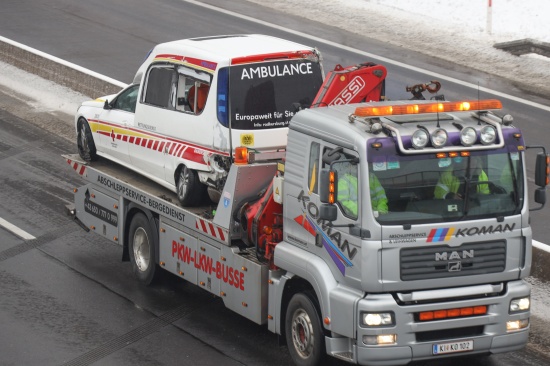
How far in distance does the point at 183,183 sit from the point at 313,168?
98.9 inches

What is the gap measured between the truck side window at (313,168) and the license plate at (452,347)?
188cm

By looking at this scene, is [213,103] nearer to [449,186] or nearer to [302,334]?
[302,334]

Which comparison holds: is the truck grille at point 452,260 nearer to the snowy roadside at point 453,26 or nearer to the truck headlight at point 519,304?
the truck headlight at point 519,304

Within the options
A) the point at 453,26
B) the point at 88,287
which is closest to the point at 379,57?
the point at 453,26

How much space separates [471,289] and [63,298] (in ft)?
17.6

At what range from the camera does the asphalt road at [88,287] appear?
39.3ft

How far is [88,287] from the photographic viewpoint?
552 inches

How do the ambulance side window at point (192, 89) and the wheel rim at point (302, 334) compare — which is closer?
the wheel rim at point (302, 334)

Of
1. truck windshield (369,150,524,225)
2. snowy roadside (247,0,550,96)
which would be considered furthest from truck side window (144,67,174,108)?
snowy roadside (247,0,550,96)

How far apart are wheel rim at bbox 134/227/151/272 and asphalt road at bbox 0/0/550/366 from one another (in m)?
0.28

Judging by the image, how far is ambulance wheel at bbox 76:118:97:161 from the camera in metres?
15.2

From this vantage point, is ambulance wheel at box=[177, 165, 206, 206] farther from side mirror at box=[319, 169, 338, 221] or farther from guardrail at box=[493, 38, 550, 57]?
guardrail at box=[493, 38, 550, 57]

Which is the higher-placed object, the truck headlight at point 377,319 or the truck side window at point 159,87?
the truck side window at point 159,87

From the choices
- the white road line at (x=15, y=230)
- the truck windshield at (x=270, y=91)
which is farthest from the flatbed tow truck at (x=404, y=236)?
the white road line at (x=15, y=230)
